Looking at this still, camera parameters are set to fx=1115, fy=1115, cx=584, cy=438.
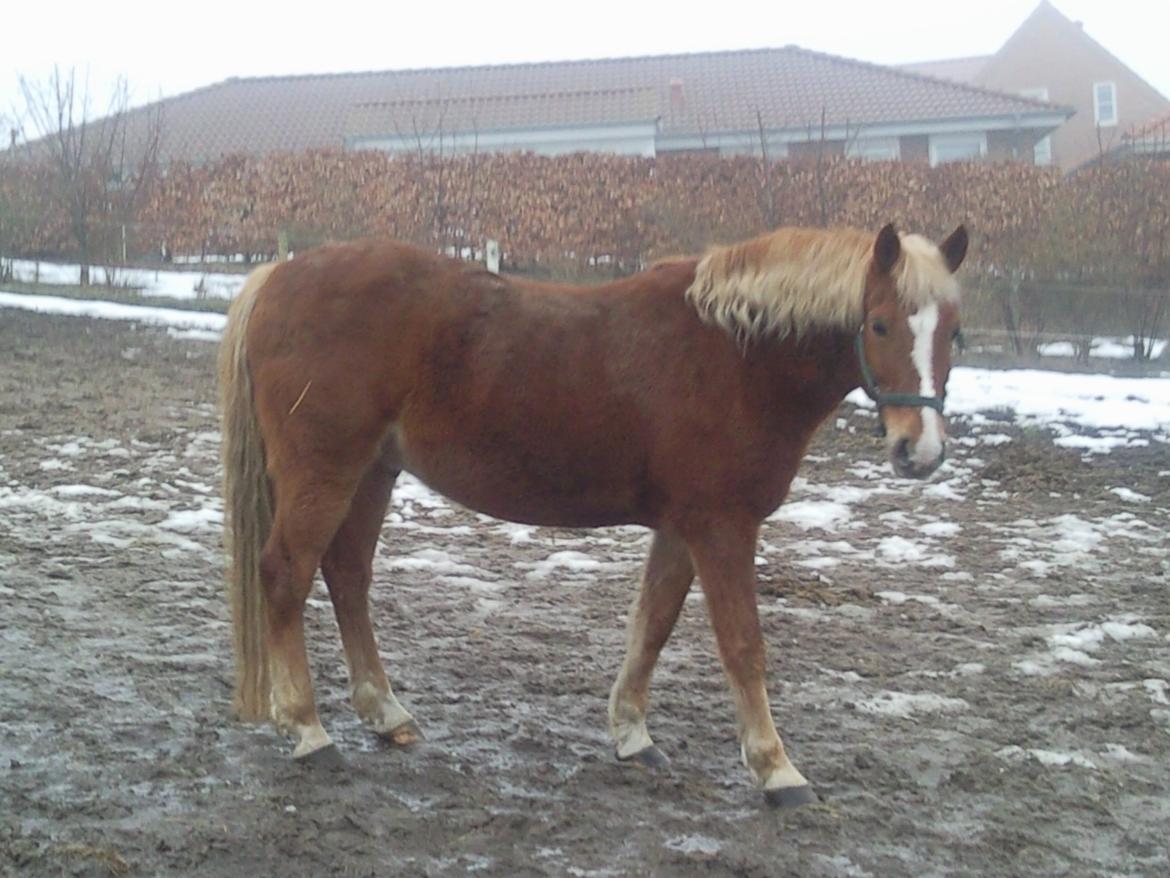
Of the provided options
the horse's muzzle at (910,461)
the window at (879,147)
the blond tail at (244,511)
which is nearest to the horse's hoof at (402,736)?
the blond tail at (244,511)

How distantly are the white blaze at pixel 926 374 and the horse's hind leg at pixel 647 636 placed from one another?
34.2 inches

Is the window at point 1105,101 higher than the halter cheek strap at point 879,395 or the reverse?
higher

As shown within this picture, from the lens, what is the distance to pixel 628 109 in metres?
24.4

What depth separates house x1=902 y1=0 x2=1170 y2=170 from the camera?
41.2 m

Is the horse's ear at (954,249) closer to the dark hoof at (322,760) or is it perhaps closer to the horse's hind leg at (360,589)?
the horse's hind leg at (360,589)

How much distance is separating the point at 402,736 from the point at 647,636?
883 millimetres

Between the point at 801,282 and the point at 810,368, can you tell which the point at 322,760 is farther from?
the point at 801,282

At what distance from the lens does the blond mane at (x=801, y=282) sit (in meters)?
3.29

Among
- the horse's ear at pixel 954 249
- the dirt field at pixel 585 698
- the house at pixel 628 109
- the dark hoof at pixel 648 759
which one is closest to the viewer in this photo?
the dirt field at pixel 585 698

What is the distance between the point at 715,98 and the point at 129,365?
731 inches

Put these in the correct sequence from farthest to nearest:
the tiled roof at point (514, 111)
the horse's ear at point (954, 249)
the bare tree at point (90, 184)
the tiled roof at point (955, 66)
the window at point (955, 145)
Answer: the tiled roof at point (955, 66) < the window at point (955, 145) < the tiled roof at point (514, 111) < the bare tree at point (90, 184) < the horse's ear at point (954, 249)

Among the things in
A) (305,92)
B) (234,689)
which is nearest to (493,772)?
(234,689)

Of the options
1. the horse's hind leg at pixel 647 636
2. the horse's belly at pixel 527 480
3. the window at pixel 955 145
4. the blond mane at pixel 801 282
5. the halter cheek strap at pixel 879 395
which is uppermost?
the window at pixel 955 145

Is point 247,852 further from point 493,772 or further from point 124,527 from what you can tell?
point 124,527
